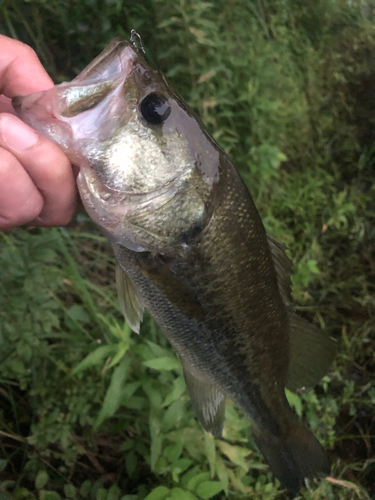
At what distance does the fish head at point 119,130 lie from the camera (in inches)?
28.6

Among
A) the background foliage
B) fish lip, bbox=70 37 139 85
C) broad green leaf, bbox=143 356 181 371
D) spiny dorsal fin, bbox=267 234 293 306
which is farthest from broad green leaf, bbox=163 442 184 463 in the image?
fish lip, bbox=70 37 139 85

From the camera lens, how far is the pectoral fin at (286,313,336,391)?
122 centimetres

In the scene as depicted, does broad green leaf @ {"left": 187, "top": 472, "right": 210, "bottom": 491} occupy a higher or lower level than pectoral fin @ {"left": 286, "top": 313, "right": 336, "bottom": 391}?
lower

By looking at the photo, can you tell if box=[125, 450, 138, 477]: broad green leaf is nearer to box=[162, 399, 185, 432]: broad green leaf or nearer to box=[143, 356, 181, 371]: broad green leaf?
box=[162, 399, 185, 432]: broad green leaf

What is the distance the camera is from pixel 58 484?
143cm

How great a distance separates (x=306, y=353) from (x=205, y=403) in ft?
1.51

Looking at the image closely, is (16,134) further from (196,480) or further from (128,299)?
(196,480)

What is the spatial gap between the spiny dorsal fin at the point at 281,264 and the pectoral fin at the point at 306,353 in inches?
5.1

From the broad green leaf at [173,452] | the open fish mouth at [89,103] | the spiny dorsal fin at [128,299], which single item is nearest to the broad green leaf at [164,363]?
the spiny dorsal fin at [128,299]

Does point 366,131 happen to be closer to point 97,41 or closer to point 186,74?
point 186,74

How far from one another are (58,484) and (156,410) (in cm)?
64

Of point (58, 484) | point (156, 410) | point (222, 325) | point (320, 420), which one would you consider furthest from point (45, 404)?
point (320, 420)

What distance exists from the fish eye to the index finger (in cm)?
41

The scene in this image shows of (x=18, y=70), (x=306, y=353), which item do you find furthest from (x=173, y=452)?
(x=18, y=70)
